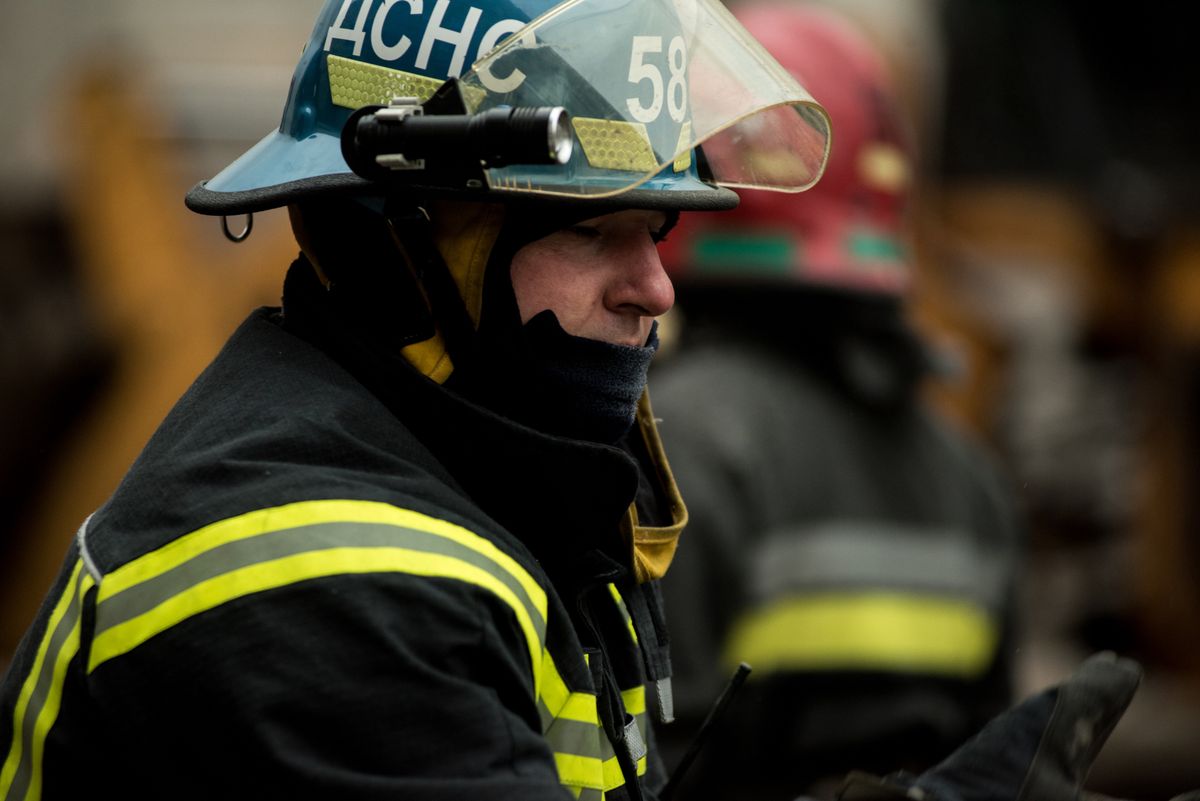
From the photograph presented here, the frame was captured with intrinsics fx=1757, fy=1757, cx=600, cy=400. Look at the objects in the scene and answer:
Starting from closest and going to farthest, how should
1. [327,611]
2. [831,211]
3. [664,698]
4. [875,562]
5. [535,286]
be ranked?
[327,611] → [535,286] → [664,698] → [875,562] → [831,211]

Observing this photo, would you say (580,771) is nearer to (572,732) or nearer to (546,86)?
(572,732)

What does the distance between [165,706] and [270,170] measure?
752 millimetres

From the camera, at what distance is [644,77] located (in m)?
2.12

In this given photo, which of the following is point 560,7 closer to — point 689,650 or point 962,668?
point 689,650

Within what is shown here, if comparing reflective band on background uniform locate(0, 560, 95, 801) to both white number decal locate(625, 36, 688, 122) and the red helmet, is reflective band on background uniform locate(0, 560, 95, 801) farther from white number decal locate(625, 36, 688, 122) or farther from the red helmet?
the red helmet

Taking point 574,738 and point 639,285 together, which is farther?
point 639,285

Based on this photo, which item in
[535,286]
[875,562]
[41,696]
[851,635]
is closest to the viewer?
[41,696]

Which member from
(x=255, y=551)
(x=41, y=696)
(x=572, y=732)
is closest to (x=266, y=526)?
(x=255, y=551)

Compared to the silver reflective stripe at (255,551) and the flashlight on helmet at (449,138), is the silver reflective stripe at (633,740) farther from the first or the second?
the flashlight on helmet at (449,138)

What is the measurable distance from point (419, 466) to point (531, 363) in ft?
0.66

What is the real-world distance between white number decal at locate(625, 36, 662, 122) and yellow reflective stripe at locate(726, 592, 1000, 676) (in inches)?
70.1

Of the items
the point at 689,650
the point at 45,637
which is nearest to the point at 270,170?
the point at 45,637

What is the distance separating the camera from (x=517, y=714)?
184 cm

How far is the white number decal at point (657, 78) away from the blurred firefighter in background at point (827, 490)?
5.24ft
